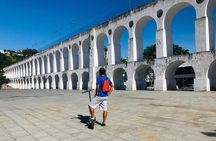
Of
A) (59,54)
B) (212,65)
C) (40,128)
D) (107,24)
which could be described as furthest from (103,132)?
(59,54)

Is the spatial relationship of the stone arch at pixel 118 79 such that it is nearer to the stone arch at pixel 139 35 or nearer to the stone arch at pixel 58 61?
the stone arch at pixel 139 35

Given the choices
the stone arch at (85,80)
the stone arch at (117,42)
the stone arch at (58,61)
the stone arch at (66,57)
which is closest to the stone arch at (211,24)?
the stone arch at (117,42)

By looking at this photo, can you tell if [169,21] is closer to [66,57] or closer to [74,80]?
[74,80]

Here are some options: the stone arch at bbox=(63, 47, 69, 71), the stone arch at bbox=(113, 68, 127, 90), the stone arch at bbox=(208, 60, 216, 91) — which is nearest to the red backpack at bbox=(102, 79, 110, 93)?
the stone arch at bbox=(208, 60, 216, 91)

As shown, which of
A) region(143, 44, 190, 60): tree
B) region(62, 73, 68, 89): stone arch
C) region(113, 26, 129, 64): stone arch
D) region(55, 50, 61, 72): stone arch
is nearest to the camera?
region(113, 26, 129, 64): stone arch

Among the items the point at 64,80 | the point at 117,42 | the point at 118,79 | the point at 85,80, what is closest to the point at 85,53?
the point at 85,80

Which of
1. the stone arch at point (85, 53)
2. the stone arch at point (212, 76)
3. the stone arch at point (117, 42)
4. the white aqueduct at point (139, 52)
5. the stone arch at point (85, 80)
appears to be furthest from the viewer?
the stone arch at point (85, 80)

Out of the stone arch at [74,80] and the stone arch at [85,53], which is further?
the stone arch at [74,80]

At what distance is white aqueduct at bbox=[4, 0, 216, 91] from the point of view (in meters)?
23.7

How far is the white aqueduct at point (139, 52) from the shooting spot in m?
23.7

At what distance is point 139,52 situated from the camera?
3238 centimetres

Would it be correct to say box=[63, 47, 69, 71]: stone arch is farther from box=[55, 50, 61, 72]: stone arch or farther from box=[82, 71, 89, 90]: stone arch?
box=[82, 71, 89, 90]: stone arch

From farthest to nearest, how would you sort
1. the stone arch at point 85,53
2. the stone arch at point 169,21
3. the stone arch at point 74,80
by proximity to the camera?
the stone arch at point 74,80, the stone arch at point 85,53, the stone arch at point 169,21

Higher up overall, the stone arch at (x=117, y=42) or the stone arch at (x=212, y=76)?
the stone arch at (x=117, y=42)
